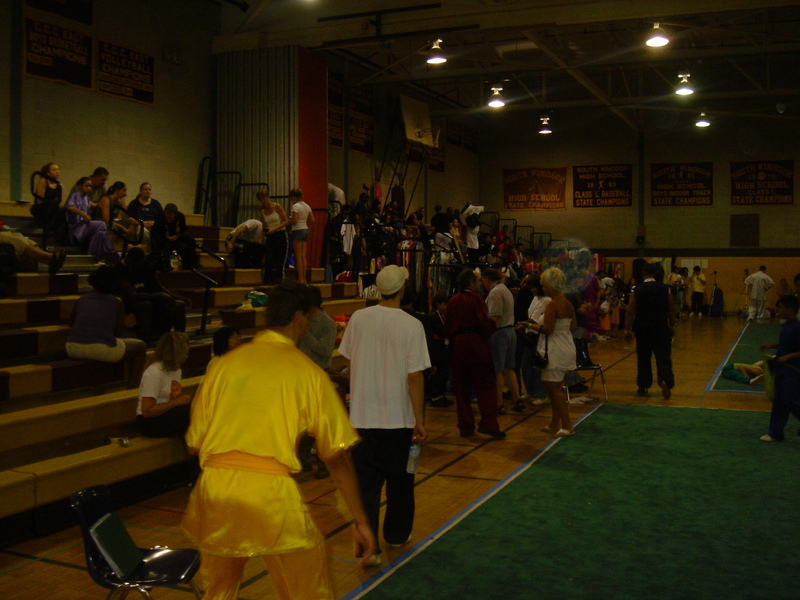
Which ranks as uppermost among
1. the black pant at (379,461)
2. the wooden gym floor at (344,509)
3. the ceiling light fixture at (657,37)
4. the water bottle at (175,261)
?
the ceiling light fixture at (657,37)

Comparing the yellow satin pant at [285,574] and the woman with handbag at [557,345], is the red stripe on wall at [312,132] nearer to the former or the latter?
the woman with handbag at [557,345]

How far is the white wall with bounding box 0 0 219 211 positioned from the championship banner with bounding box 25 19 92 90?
0.34 feet

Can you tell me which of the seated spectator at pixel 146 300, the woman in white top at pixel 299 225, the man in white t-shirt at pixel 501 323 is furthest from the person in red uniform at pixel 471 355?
the woman in white top at pixel 299 225

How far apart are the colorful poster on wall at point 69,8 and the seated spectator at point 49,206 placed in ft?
Answer: 8.34

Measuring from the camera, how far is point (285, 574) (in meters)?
2.44

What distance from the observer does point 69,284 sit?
26.4 ft

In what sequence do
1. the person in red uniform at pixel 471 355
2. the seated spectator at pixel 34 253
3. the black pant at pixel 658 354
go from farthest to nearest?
the black pant at pixel 658 354 < the seated spectator at pixel 34 253 < the person in red uniform at pixel 471 355

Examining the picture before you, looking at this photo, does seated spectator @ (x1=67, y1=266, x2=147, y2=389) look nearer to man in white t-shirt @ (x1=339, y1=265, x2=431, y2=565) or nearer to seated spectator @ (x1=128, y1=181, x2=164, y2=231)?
man in white t-shirt @ (x1=339, y1=265, x2=431, y2=565)

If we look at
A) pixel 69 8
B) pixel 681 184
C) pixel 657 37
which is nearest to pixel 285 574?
pixel 69 8

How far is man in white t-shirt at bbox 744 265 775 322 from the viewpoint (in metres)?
21.9

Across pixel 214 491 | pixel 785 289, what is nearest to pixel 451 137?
pixel 785 289

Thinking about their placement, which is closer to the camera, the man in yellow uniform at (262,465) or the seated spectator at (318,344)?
the man in yellow uniform at (262,465)

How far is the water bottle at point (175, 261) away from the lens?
31.5 feet

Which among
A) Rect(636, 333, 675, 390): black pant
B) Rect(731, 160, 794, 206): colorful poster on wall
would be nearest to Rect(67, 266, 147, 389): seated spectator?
Rect(636, 333, 675, 390): black pant
